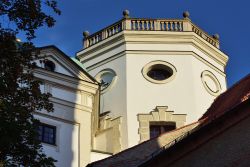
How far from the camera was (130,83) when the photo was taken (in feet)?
87.5

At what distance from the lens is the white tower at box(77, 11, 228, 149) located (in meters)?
25.9

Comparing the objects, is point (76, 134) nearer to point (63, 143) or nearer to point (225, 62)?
point (63, 143)

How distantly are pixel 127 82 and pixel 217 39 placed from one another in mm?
6002

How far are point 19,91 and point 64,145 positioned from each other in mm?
9176

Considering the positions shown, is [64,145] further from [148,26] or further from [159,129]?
[148,26]

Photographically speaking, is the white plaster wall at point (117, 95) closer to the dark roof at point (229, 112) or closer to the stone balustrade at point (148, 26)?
the stone balustrade at point (148, 26)

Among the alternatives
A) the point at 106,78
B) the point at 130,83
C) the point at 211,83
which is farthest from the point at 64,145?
the point at 211,83

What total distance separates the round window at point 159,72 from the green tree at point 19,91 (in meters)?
13.0

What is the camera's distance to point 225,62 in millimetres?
29203

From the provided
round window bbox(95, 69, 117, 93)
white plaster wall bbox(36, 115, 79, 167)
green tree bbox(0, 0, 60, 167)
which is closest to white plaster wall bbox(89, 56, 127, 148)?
round window bbox(95, 69, 117, 93)

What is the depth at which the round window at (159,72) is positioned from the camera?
A: 26.9 metres

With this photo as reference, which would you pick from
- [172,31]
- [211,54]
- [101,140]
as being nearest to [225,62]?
[211,54]

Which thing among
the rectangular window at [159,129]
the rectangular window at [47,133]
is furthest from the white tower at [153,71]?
the rectangular window at [47,133]

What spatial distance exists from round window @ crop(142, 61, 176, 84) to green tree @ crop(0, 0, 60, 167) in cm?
1300
